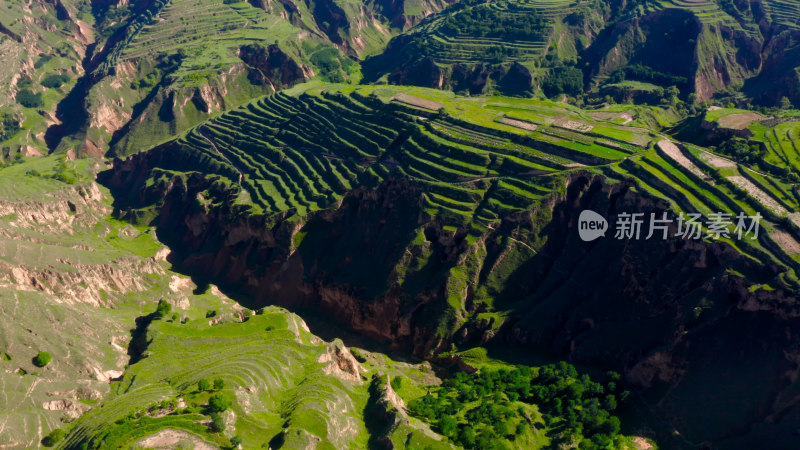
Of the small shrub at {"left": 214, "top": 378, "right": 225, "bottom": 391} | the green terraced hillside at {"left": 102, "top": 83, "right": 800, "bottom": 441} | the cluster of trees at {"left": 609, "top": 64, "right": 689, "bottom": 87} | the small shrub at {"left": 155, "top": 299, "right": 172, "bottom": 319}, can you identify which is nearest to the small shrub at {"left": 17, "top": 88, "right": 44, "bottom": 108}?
the green terraced hillside at {"left": 102, "top": 83, "right": 800, "bottom": 441}

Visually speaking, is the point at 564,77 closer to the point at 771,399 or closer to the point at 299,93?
the point at 299,93

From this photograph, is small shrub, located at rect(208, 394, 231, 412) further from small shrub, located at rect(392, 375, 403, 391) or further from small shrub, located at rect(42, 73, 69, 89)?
small shrub, located at rect(42, 73, 69, 89)

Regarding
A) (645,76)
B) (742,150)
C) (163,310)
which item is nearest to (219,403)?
(163,310)

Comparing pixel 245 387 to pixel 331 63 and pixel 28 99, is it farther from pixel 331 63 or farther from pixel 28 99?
pixel 28 99

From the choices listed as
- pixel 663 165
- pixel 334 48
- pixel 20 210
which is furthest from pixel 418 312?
pixel 334 48

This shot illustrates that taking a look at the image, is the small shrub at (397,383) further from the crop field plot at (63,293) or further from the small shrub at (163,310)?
the small shrub at (163,310)

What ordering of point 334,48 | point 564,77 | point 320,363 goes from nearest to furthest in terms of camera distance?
point 320,363, point 564,77, point 334,48
